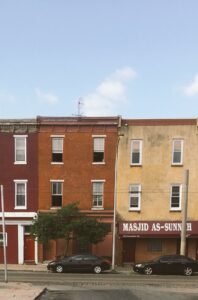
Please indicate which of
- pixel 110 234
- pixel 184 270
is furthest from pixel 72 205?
pixel 184 270

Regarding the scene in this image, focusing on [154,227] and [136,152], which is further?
[136,152]

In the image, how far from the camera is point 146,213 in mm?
35812

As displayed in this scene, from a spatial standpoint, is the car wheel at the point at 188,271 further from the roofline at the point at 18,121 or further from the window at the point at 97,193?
the roofline at the point at 18,121

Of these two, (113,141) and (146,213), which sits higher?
(113,141)

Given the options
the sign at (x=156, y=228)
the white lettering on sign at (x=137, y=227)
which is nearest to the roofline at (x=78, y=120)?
the white lettering on sign at (x=137, y=227)

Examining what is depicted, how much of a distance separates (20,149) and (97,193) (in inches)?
296

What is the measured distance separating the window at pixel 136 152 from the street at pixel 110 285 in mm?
9768

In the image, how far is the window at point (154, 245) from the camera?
1419 inches

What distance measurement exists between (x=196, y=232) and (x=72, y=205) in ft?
33.5

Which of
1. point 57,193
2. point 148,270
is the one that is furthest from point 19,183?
point 148,270

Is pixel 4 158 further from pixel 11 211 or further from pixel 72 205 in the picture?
pixel 72 205

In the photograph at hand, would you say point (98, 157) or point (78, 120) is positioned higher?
point (78, 120)

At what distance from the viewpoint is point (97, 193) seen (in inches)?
1426

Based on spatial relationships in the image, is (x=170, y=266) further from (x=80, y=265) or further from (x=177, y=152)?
(x=177, y=152)
